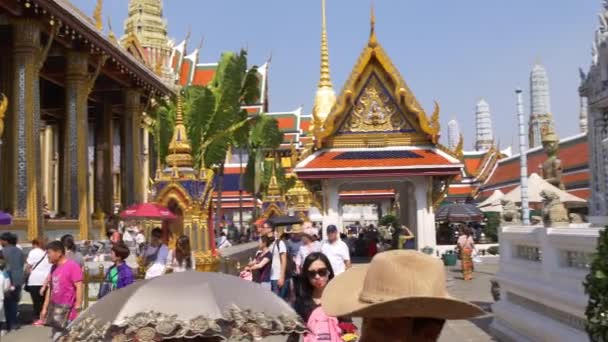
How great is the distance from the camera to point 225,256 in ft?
53.5

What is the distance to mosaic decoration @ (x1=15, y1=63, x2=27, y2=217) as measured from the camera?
1662cm

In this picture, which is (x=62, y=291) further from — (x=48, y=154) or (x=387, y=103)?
(x=48, y=154)

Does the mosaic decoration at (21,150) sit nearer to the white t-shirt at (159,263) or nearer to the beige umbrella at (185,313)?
the white t-shirt at (159,263)

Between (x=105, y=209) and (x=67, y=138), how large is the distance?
624 cm

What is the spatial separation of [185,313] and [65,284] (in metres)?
5.00

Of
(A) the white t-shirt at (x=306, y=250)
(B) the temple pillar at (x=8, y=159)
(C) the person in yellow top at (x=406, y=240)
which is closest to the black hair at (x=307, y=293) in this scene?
(A) the white t-shirt at (x=306, y=250)

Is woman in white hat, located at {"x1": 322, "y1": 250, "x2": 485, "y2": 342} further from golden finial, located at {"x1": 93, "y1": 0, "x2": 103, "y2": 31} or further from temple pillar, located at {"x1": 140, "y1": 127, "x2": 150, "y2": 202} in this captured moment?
temple pillar, located at {"x1": 140, "y1": 127, "x2": 150, "y2": 202}

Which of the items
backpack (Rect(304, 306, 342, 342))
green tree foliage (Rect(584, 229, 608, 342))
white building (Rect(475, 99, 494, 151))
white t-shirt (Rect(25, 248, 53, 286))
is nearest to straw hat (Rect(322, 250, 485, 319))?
backpack (Rect(304, 306, 342, 342))

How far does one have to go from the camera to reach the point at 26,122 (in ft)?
55.6

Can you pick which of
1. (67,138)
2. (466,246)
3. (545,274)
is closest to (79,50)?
(67,138)

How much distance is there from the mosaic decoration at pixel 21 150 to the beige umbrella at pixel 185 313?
14.9 metres

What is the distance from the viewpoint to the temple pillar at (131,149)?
2659 centimetres

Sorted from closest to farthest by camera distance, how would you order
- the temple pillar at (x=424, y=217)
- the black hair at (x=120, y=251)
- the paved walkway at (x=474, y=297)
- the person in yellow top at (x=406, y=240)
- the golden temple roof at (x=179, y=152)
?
the black hair at (x=120, y=251) < the paved walkway at (x=474, y=297) < the golden temple roof at (x=179, y=152) < the person in yellow top at (x=406, y=240) < the temple pillar at (x=424, y=217)

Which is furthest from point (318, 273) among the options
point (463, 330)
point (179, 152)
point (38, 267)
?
point (179, 152)
